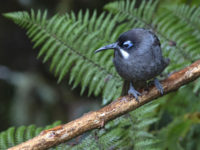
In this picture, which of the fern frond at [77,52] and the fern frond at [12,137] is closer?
the fern frond at [12,137]

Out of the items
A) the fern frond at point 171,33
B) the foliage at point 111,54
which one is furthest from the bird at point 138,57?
the fern frond at point 171,33

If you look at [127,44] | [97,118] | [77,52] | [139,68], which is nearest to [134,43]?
[127,44]

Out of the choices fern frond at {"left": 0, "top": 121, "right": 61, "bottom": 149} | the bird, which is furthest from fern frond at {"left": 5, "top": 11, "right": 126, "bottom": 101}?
fern frond at {"left": 0, "top": 121, "right": 61, "bottom": 149}

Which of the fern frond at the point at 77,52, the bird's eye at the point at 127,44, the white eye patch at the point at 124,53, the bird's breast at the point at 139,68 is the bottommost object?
the bird's breast at the point at 139,68

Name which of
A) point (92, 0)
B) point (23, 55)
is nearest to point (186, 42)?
point (92, 0)

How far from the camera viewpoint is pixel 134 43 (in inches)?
122

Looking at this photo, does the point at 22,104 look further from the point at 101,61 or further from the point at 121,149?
the point at 121,149

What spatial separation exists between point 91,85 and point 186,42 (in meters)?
1.27

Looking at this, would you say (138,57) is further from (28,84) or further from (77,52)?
(28,84)

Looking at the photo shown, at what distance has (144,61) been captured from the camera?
3023mm

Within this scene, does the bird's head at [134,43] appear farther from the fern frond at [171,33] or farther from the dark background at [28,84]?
the dark background at [28,84]

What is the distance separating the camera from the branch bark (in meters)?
2.34

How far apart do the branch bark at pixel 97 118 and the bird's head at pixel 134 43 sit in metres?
0.42

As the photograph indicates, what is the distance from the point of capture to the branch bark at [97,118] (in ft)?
7.67
